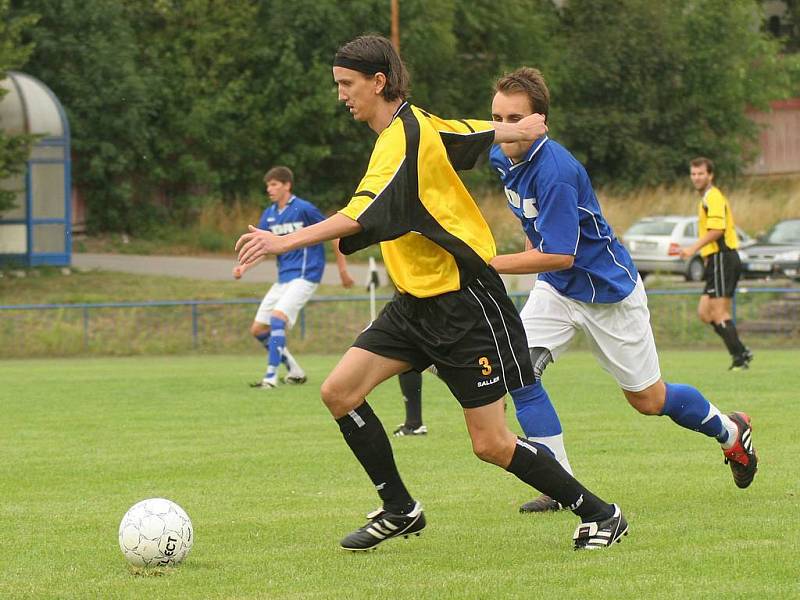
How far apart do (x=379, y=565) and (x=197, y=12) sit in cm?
3849

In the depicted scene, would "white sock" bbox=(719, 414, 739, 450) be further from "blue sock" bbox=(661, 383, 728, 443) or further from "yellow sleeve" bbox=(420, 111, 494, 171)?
"yellow sleeve" bbox=(420, 111, 494, 171)

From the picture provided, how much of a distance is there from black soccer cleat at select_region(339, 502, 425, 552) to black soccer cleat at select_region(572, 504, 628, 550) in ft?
2.24

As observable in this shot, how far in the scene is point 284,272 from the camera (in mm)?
15234

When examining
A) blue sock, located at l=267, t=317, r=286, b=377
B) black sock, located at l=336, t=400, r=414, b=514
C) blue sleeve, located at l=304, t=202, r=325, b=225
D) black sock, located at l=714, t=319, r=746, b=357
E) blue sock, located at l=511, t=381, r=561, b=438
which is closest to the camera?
black sock, located at l=336, t=400, r=414, b=514

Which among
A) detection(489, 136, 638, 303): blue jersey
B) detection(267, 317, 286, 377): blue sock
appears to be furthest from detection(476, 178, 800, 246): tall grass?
detection(489, 136, 638, 303): blue jersey

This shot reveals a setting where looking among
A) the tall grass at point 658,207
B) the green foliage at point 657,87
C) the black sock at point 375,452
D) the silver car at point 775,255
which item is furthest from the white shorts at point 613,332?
the green foliage at point 657,87

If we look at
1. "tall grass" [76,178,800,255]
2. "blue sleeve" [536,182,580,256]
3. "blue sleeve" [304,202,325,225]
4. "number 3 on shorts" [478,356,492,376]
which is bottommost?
"tall grass" [76,178,800,255]

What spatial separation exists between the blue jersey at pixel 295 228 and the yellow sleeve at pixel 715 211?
402 cm

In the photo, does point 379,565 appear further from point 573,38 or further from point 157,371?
point 573,38

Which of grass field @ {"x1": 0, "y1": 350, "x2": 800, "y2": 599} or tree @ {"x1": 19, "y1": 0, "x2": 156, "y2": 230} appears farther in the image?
tree @ {"x1": 19, "y1": 0, "x2": 156, "y2": 230}

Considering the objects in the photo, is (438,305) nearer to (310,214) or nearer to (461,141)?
(461,141)

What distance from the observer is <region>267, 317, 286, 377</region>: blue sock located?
14945 millimetres

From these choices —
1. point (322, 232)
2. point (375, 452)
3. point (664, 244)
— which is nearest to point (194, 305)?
point (664, 244)

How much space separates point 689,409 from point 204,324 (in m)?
17.4
